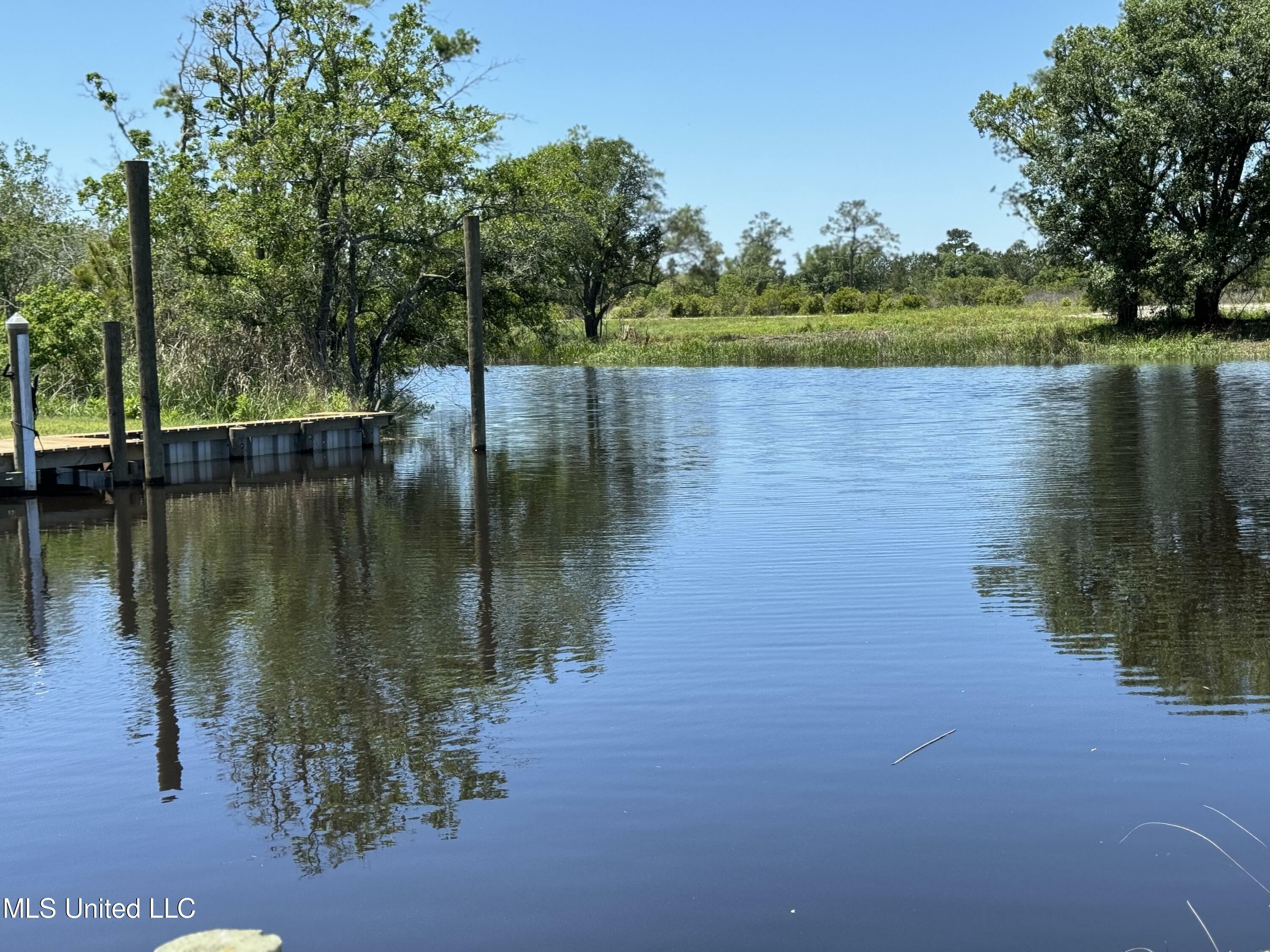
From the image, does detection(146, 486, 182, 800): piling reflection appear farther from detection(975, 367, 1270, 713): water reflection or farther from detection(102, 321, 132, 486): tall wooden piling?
detection(975, 367, 1270, 713): water reflection

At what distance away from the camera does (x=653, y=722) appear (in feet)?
24.0

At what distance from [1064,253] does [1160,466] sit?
38.8 meters

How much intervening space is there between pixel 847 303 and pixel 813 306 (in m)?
3.37

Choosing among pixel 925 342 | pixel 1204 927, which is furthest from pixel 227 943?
pixel 925 342

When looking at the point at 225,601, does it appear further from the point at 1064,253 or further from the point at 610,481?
the point at 1064,253

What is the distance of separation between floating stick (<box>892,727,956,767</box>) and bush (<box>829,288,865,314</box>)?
253ft

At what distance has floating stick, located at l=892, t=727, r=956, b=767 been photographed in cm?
664

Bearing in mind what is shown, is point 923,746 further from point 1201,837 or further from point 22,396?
point 22,396

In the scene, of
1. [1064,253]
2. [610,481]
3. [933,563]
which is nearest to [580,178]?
[1064,253]

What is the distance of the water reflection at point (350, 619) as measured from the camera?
258 inches

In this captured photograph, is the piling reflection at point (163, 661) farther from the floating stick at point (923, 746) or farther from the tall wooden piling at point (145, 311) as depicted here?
the floating stick at point (923, 746)

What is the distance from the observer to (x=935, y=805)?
604 cm

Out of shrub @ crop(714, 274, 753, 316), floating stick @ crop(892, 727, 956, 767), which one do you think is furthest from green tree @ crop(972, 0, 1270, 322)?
floating stick @ crop(892, 727, 956, 767)

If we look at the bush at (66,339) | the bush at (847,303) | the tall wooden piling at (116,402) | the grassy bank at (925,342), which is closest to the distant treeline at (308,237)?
the bush at (66,339)
